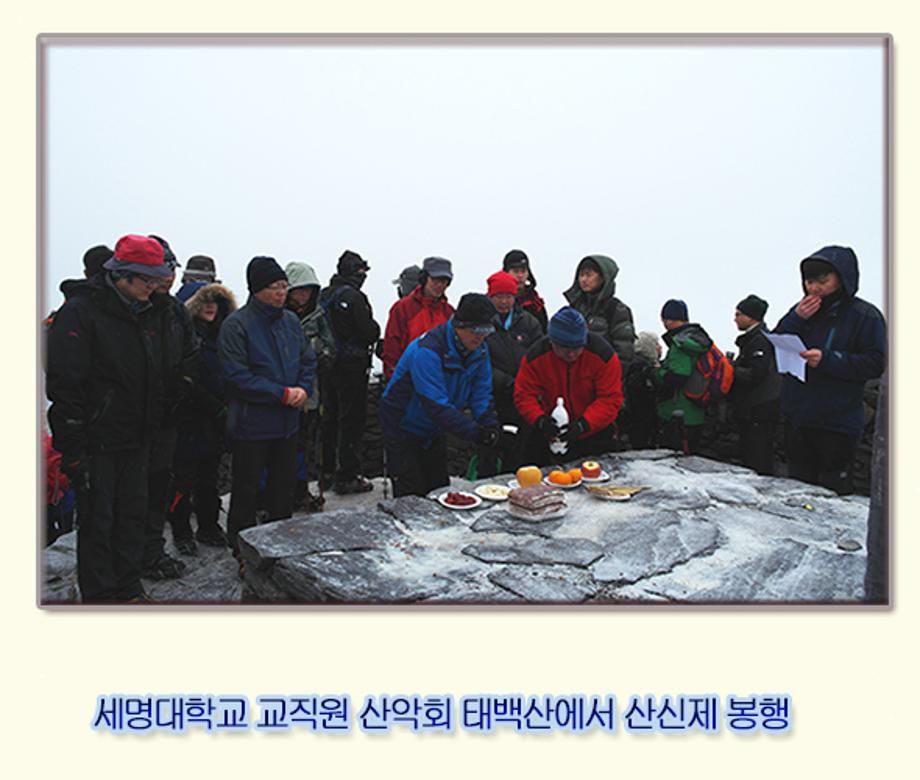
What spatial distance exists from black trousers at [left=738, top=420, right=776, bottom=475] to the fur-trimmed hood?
3.58m

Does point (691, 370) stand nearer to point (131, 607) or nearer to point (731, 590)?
point (731, 590)

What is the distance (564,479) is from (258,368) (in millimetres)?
1607

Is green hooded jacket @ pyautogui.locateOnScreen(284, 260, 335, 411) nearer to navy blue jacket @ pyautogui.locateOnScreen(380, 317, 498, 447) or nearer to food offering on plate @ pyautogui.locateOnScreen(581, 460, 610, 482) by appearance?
navy blue jacket @ pyautogui.locateOnScreen(380, 317, 498, 447)

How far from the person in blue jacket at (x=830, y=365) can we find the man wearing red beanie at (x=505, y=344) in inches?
64.8

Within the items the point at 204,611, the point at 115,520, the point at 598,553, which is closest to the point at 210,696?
the point at 204,611

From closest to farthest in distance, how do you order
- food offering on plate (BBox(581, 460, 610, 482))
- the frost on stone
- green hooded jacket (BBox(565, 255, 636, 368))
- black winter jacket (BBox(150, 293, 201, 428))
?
the frost on stone < black winter jacket (BBox(150, 293, 201, 428)) < food offering on plate (BBox(581, 460, 610, 482)) < green hooded jacket (BBox(565, 255, 636, 368))

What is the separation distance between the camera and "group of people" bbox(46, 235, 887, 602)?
288cm

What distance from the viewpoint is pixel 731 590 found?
252 cm

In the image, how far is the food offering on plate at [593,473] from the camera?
12.0ft

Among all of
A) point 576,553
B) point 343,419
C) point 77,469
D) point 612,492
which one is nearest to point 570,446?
point 612,492

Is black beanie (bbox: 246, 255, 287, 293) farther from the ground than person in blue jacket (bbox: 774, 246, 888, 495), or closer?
farther from the ground

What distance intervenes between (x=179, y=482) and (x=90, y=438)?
1148 mm

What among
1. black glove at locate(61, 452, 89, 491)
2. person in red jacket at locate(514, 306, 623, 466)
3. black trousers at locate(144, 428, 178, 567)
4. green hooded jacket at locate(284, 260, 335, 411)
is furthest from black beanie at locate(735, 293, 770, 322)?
black glove at locate(61, 452, 89, 491)

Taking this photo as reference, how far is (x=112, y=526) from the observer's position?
3.01 metres
